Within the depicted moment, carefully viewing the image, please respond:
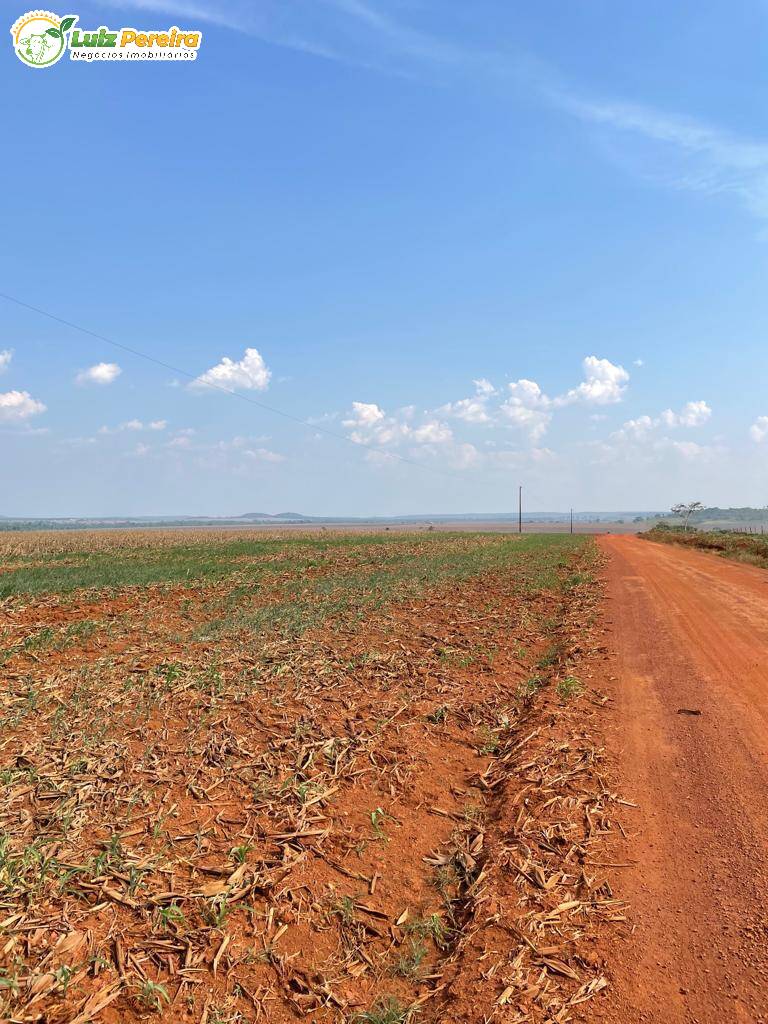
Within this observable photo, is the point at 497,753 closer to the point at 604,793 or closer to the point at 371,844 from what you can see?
the point at 604,793

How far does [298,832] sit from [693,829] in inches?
151

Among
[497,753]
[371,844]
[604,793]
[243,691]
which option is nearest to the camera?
[371,844]

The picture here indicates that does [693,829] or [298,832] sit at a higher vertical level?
[693,829]

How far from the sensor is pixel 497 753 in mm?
8016

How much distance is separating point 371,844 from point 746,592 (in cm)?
1930

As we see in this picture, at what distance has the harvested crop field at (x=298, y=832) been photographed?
411 centimetres

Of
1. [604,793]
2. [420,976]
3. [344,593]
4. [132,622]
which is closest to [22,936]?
[420,976]

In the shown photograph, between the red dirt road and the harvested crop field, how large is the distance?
304 mm

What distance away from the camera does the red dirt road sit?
152 inches

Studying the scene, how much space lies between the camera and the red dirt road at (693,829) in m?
3.86

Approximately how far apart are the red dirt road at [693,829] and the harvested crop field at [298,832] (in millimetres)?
304

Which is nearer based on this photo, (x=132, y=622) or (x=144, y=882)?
(x=144, y=882)

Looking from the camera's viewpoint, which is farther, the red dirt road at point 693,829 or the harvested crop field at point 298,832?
the harvested crop field at point 298,832

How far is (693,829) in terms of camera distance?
5676 millimetres
